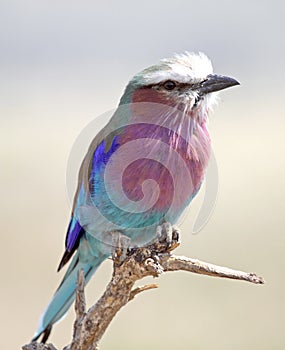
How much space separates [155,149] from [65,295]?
3.50 feet

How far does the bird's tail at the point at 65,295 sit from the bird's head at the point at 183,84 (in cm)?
94

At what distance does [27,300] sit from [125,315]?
832 millimetres

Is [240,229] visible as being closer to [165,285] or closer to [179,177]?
[165,285]

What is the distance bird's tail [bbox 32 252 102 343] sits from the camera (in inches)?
174

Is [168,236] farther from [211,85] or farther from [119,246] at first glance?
[211,85]

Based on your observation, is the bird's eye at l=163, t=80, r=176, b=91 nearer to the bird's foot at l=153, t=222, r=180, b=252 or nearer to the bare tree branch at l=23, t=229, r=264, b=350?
the bird's foot at l=153, t=222, r=180, b=252

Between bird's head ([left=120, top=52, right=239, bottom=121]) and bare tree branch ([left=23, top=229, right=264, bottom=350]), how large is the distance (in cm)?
62

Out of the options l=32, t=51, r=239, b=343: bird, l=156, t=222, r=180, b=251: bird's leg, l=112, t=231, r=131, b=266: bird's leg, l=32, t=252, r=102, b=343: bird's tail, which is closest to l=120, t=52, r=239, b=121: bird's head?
l=32, t=51, r=239, b=343: bird

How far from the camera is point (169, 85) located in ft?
12.6

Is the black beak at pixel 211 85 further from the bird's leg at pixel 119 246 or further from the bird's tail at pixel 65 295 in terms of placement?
the bird's tail at pixel 65 295

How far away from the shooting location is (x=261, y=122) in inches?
448

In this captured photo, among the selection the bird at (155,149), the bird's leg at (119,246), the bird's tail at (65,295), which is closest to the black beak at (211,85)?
the bird at (155,149)

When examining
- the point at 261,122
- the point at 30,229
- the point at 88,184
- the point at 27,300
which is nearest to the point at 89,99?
the point at 261,122

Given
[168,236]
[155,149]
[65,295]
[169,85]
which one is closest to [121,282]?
[168,236]
